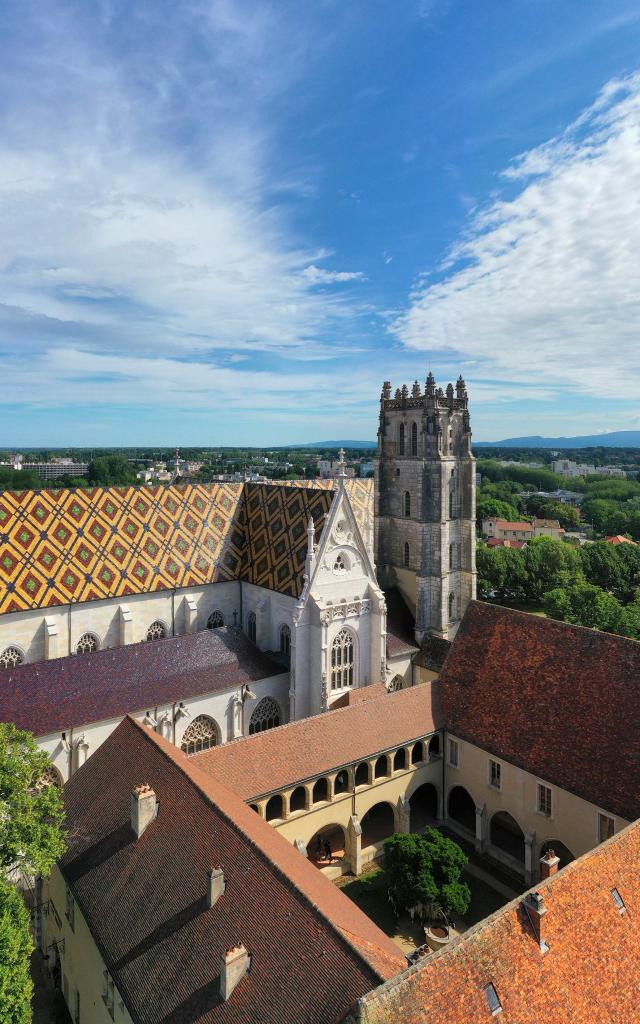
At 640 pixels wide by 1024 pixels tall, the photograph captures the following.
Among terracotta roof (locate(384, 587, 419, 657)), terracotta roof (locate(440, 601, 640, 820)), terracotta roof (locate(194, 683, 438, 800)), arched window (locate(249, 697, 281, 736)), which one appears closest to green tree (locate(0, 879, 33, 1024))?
terracotta roof (locate(194, 683, 438, 800))

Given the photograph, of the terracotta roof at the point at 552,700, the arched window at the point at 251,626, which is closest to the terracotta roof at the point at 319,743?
the terracotta roof at the point at 552,700

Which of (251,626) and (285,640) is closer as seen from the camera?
(285,640)

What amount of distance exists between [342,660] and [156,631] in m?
9.85

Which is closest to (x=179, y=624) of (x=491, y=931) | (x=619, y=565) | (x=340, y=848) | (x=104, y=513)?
(x=104, y=513)

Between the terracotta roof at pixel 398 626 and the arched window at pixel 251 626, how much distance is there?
24.6ft

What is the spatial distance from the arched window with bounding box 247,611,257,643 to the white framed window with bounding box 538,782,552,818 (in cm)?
1622

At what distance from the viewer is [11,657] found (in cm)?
2750

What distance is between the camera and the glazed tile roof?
28516 millimetres

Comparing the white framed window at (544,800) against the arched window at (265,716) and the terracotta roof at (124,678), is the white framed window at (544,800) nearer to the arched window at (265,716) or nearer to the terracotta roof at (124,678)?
the arched window at (265,716)

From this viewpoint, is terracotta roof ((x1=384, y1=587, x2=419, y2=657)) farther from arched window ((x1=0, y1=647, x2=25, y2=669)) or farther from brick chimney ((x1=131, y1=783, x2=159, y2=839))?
brick chimney ((x1=131, y1=783, x2=159, y2=839))

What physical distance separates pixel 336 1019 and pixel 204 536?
25.9 metres

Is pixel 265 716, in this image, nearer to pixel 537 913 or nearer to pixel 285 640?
pixel 285 640

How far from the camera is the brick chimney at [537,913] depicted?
12875 mm

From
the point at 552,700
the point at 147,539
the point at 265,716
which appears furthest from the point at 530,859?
the point at 147,539
